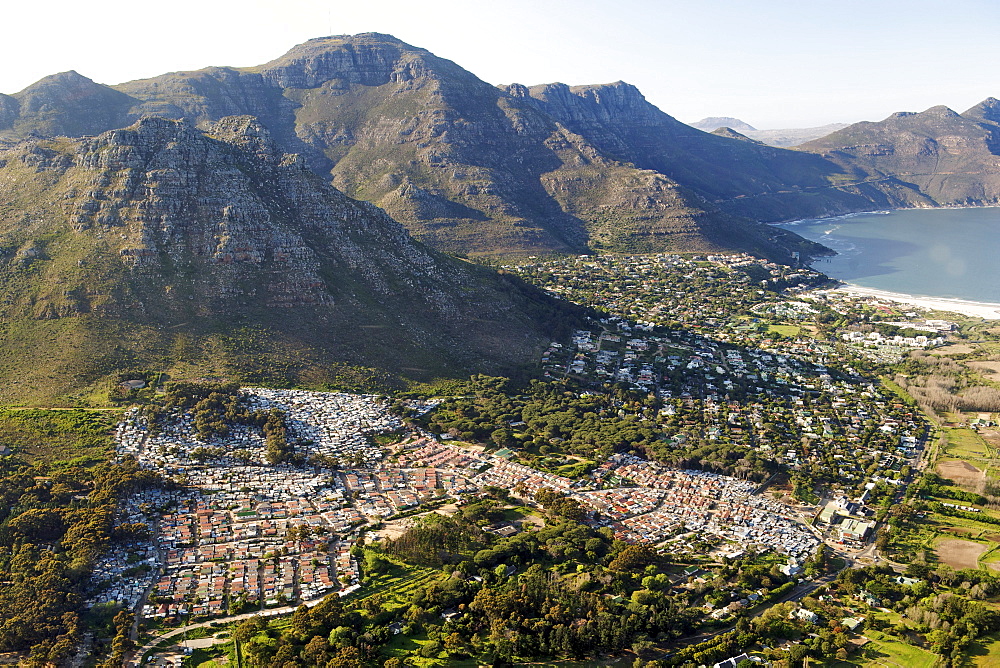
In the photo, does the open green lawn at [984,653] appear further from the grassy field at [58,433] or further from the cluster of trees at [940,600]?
the grassy field at [58,433]

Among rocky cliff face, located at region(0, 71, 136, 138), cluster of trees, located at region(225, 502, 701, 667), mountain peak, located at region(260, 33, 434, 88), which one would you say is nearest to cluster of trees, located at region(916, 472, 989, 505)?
cluster of trees, located at region(225, 502, 701, 667)

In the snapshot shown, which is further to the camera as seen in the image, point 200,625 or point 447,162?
point 447,162

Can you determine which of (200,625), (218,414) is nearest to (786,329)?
(218,414)

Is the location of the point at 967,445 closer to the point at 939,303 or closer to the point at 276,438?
the point at 276,438

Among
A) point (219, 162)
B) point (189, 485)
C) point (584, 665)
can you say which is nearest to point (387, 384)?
point (189, 485)

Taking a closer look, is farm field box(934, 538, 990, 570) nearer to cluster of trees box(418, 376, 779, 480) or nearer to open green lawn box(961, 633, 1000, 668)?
open green lawn box(961, 633, 1000, 668)

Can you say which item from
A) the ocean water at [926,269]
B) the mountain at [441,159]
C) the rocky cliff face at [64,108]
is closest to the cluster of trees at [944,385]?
the ocean water at [926,269]
